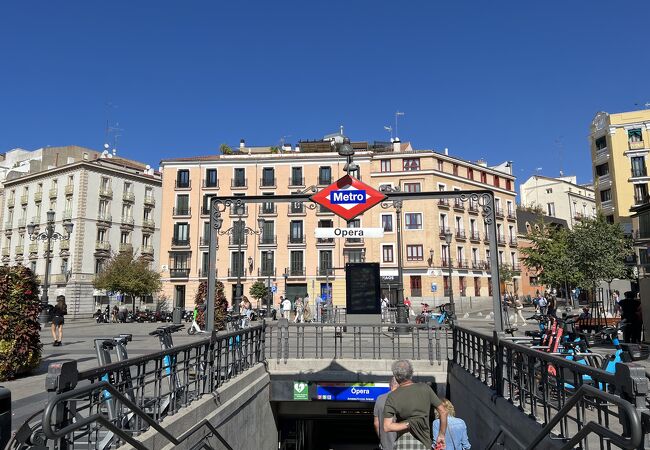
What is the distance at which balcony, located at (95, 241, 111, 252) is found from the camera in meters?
51.6

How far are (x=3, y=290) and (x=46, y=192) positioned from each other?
52524mm

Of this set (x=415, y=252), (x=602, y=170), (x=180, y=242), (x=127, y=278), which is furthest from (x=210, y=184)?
(x=602, y=170)

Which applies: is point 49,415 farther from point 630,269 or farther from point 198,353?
point 630,269

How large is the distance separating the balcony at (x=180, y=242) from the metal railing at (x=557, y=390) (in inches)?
1784

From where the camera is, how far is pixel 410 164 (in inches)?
2003

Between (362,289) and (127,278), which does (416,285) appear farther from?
(362,289)

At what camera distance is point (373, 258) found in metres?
48.7

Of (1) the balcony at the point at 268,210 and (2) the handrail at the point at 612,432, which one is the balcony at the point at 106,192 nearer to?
(1) the balcony at the point at 268,210

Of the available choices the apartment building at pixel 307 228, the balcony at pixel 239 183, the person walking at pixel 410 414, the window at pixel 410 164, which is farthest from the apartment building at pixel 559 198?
the person walking at pixel 410 414

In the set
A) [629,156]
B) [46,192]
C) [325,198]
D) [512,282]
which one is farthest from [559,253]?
[46,192]

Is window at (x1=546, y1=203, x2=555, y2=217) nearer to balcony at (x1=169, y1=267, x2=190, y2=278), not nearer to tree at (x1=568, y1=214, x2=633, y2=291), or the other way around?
tree at (x1=568, y1=214, x2=633, y2=291)

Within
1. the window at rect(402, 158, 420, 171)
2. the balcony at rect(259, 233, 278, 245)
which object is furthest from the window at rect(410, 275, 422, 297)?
the balcony at rect(259, 233, 278, 245)

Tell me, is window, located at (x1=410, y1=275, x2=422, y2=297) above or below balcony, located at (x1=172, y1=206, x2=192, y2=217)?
below

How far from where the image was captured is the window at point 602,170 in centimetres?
4844
